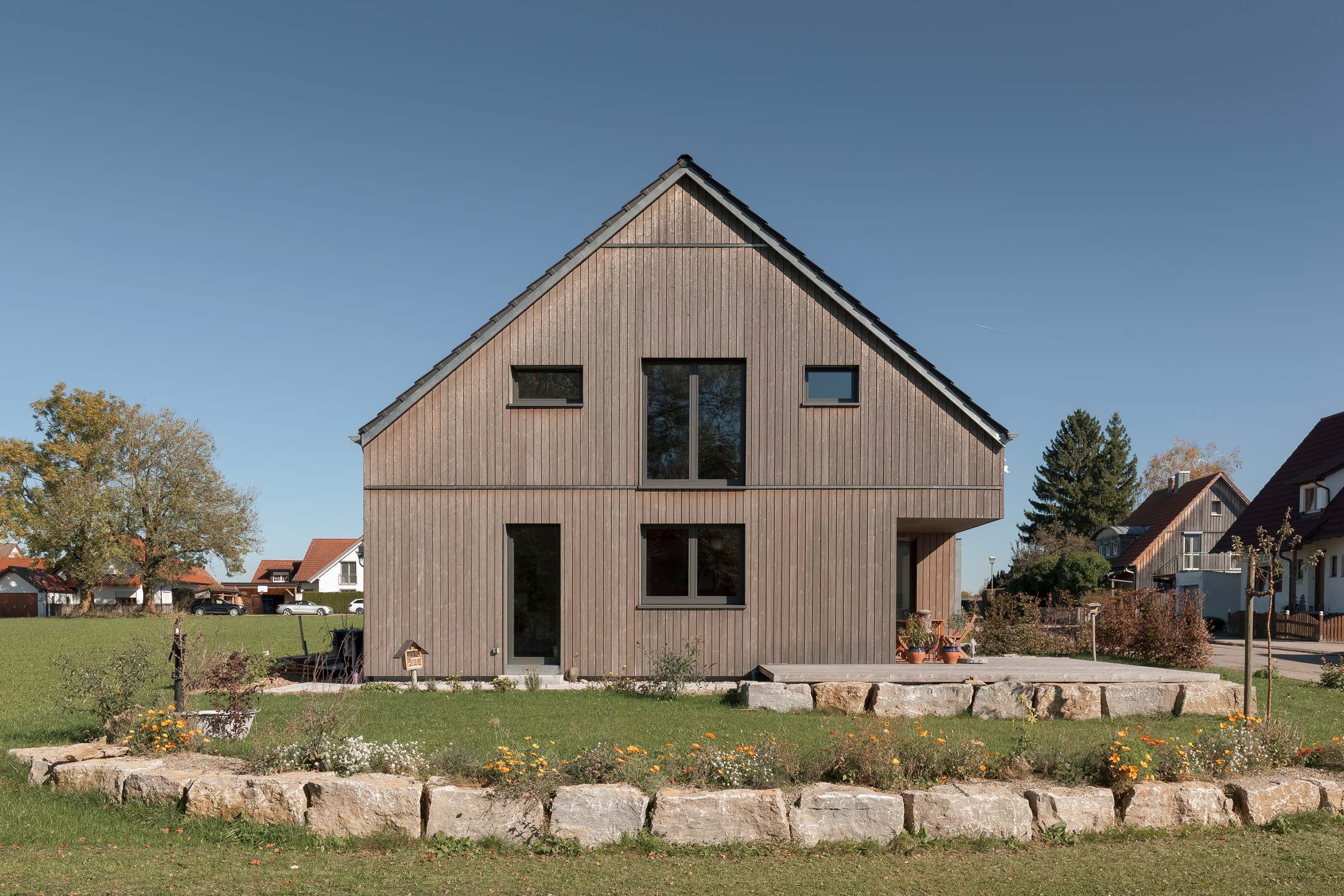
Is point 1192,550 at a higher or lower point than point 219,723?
lower

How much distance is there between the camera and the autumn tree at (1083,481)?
6266cm

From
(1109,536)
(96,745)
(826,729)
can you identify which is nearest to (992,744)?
(826,729)

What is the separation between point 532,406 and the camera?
49.2 ft

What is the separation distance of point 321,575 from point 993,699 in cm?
6935

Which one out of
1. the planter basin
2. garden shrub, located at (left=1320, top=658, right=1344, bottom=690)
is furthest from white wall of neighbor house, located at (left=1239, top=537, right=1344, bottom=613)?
the planter basin

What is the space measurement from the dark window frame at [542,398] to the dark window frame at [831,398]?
3.62m

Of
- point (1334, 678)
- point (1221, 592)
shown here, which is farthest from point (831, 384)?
point (1221, 592)

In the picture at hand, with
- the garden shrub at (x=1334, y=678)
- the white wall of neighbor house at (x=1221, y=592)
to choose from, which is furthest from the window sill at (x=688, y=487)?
the white wall of neighbor house at (x=1221, y=592)

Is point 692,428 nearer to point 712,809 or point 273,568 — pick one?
point 712,809

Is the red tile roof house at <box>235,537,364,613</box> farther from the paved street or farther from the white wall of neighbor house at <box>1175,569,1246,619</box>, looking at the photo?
the paved street

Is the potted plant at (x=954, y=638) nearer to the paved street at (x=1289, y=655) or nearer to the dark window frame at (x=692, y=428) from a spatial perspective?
the dark window frame at (x=692, y=428)

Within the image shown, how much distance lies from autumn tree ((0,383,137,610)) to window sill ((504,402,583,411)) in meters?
45.2

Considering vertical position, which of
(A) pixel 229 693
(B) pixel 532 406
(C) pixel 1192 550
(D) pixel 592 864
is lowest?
(D) pixel 592 864

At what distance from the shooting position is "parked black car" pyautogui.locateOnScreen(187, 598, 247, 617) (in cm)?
→ 5788
